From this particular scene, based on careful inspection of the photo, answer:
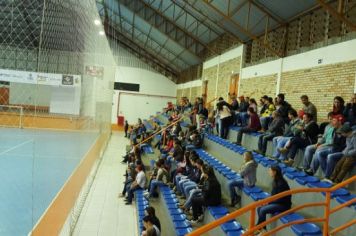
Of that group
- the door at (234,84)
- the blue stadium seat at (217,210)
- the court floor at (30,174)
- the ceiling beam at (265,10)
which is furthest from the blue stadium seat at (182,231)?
the door at (234,84)

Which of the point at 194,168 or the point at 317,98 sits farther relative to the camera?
the point at 317,98

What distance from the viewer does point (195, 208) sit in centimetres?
682

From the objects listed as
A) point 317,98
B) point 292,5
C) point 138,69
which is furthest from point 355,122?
point 138,69

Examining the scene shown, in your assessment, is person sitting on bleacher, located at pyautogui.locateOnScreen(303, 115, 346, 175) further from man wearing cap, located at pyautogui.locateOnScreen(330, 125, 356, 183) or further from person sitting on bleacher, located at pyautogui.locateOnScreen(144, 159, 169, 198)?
person sitting on bleacher, located at pyautogui.locateOnScreen(144, 159, 169, 198)

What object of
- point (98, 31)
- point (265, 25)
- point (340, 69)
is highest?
point (265, 25)

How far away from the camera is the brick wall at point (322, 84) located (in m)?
8.20

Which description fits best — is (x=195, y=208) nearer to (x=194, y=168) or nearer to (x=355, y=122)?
(x=194, y=168)

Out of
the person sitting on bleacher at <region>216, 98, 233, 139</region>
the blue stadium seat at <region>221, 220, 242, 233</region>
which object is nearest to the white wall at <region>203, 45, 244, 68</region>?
the person sitting on bleacher at <region>216, 98, 233, 139</region>

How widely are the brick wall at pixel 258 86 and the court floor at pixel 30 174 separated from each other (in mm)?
6409

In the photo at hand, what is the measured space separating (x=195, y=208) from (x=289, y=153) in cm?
223

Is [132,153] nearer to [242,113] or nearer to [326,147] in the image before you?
[242,113]

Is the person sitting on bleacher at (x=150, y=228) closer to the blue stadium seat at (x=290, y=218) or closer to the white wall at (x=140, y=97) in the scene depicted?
the blue stadium seat at (x=290, y=218)

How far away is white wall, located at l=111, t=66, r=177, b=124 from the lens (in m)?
32.2

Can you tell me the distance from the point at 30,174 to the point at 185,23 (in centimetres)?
1242
